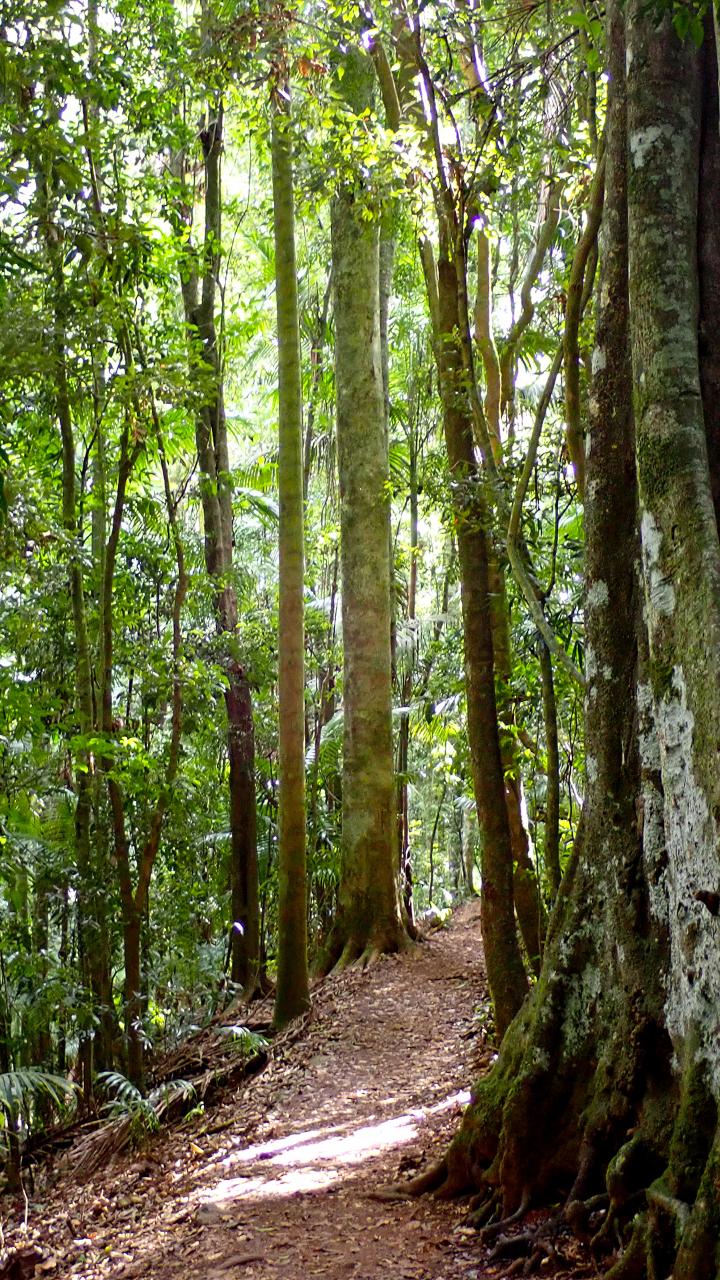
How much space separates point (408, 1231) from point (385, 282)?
11365 millimetres

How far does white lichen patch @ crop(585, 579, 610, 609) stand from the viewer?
405cm

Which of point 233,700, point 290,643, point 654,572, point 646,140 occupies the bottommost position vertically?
point 654,572

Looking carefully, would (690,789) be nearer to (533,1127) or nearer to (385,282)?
(533,1127)

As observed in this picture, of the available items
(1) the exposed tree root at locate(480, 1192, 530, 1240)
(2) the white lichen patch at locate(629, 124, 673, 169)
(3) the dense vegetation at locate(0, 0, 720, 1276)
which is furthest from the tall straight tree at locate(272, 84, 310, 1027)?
(2) the white lichen patch at locate(629, 124, 673, 169)

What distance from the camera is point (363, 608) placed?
11.3m

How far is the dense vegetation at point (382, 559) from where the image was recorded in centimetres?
361

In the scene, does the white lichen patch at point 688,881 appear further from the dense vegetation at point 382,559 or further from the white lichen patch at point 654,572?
the white lichen patch at point 654,572

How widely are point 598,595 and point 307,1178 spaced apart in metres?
3.47

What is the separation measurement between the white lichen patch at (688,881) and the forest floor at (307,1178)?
4.35 ft

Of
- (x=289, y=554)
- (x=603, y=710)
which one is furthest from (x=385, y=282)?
(x=603, y=710)

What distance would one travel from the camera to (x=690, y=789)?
3.17m

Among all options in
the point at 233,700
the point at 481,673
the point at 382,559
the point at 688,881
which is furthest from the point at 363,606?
Result: the point at 688,881

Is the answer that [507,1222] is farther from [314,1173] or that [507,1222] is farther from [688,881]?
[314,1173]

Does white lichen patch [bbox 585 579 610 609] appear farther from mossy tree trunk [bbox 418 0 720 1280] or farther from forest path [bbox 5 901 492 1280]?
forest path [bbox 5 901 492 1280]
